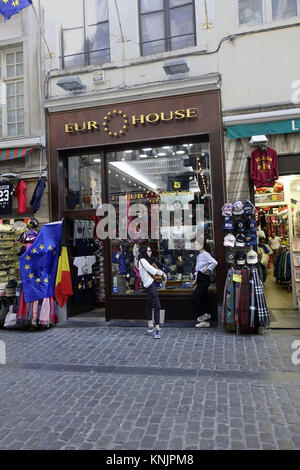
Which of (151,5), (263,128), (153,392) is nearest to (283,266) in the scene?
(263,128)

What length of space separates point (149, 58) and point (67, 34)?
7.54ft

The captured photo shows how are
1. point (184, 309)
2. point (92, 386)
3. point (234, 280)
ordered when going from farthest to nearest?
point (184, 309) < point (234, 280) < point (92, 386)

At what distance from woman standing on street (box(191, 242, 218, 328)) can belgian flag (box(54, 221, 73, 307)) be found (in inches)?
111

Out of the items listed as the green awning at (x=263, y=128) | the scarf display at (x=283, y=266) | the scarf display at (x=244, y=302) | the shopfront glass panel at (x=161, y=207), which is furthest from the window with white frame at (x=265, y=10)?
the scarf display at (x=283, y=266)

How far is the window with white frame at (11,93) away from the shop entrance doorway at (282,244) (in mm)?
6490

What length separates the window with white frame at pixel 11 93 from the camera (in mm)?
9172

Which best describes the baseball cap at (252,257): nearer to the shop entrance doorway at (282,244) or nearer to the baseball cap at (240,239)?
the baseball cap at (240,239)

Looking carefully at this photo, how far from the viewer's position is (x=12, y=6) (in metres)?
7.70

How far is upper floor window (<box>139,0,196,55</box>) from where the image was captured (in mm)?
8062

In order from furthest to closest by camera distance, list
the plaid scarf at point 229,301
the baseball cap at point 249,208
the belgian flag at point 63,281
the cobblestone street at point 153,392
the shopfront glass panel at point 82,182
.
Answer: the shopfront glass panel at point 82,182 < the belgian flag at point 63,281 < the baseball cap at point 249,208 < the plaid scarf at point 229,301 < the cobblestone street at point 153,392

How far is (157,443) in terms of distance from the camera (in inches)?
133

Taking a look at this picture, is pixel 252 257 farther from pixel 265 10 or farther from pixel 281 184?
pixel 265 10
